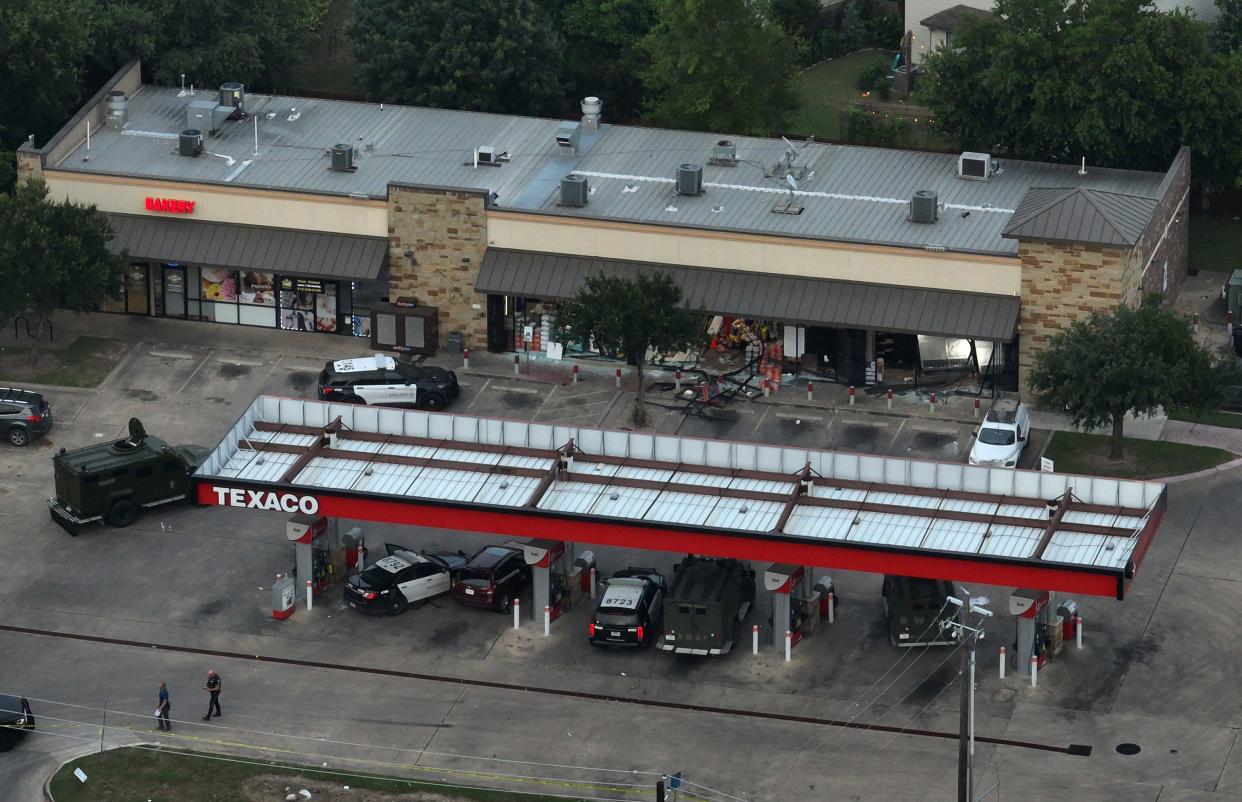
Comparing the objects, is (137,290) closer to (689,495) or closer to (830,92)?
(689,495)

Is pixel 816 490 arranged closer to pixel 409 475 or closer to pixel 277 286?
pixel 409 475

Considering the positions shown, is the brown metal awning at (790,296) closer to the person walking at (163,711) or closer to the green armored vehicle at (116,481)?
the green armored vehicle at (116,481)

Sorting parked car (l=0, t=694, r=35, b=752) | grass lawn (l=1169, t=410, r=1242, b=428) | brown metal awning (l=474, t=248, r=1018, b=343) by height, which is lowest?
parked car (l=0, t=694, r=35, b=752)

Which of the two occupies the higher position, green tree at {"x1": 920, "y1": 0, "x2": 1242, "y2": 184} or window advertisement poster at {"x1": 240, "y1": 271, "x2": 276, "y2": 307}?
green tree at {"x1": 920, "y1": 0, "x2": 1242, "y2": 184}

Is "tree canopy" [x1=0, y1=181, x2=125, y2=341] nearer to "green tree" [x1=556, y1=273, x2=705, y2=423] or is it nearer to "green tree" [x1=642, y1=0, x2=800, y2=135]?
"green tree" [x1=556, y1=273, x2=705, y2=423]

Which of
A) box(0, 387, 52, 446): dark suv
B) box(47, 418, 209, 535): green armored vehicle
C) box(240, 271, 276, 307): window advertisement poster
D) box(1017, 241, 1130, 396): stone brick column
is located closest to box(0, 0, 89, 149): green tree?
box(240, 271, 276, 307): window advertisement poster

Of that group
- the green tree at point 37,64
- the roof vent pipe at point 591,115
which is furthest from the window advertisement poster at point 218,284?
the roof vent pipe at point 591,115
